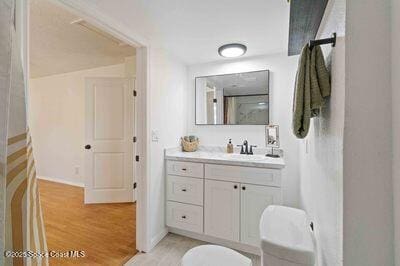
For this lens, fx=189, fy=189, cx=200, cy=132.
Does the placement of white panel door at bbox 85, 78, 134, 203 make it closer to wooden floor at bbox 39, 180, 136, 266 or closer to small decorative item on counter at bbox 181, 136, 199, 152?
wooden floor at bbox 39, 180, 136, 266

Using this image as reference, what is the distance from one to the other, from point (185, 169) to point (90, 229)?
140 centimetres

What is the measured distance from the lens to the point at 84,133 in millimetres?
3324

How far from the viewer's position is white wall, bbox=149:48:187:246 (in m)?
2.00

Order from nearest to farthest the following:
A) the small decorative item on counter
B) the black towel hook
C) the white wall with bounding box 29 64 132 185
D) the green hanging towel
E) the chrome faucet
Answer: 1. the black towel hook
2. the green hanging towel
3. the chrome faucet
4. the small decorative item on counter
5. the white wall with bounding box 29 64 132 185

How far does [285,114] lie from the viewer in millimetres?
2211

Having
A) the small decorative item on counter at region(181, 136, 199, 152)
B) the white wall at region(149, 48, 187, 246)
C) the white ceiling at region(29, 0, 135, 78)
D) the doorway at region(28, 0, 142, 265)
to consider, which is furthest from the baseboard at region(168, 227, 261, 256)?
the white ceiling at region(29, 0, 135, 78)

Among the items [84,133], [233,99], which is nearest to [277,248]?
[233,99]

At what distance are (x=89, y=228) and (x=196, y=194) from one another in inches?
55.9

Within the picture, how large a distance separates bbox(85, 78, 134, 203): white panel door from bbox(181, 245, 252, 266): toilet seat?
225cm

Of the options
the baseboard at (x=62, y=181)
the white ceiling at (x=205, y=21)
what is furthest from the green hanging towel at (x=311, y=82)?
the baseboard at (x=62, y=181)

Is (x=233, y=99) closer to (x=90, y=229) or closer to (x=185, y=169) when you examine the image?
(x=185, y=169)

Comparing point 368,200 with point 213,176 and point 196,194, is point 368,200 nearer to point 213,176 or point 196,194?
point 213,176

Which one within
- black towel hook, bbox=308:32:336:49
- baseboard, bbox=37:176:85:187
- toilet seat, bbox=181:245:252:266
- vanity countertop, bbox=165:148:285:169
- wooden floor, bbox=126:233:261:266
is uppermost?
black towel hook, bbox=308:32:336:49

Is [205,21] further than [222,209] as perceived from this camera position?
No
